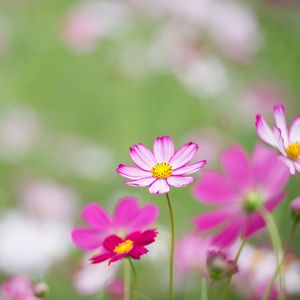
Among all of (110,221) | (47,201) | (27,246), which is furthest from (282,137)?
(47,201)

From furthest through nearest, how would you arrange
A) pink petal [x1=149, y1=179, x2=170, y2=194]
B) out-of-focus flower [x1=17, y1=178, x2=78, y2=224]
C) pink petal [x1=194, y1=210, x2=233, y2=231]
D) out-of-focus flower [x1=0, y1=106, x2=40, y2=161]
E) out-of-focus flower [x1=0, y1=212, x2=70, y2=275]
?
out-of-focus flower [x1=0, y1=106, x2=40, y2=161], out-of-focus flower [x1=17, y1=178, x2=78, y2=224], out-of-focus flower [x1=0, y1=212, x2=70, y2=275], pink petal [x1=194, y1=210, x2=233, y2=231], pink petal [x1=149, y1=179, x2=170, y2=194]

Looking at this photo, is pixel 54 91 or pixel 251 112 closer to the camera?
pixel 251 112

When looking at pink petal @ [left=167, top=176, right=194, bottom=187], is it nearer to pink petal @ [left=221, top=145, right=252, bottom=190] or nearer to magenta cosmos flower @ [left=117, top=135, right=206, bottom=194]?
magenta cosmos flower @ [left=117, top=135, right=206, bottom=194]

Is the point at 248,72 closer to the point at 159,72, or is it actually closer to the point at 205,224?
the point at 159,72

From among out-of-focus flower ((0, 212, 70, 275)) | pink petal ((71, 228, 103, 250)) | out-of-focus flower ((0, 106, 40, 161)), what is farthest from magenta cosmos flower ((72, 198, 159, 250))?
out-of-focus flower ((0, 106, 40, 161))

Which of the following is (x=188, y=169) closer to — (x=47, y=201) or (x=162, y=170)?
(x=162, y=170)

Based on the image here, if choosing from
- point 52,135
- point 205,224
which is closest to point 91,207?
point 205,224
